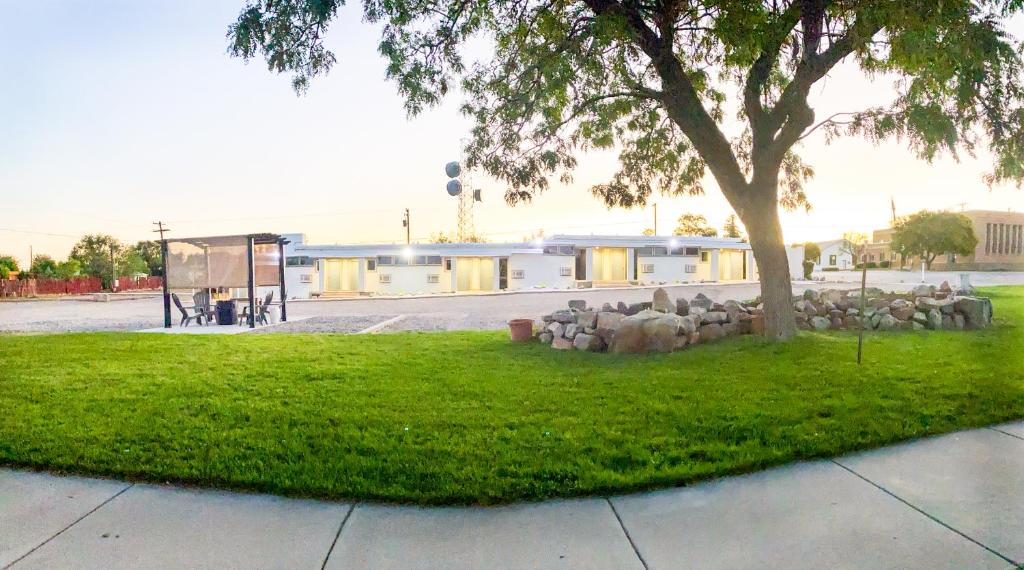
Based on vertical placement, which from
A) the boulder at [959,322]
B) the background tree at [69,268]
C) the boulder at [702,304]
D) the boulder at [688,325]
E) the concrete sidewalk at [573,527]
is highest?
the background tree at [69,268]

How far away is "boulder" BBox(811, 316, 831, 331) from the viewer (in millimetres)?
9477

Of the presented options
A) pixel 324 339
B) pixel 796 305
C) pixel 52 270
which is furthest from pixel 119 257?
pixel 796 305

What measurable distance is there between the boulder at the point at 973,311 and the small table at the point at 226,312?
16.1m

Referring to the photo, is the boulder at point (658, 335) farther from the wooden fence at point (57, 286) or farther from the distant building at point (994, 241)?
the distant building at point (994, 241)

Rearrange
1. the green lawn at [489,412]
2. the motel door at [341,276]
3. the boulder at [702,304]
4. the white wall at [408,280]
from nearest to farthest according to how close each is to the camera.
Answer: the green lawn at [489,412]
the boulder at [702,304]
the white wall at [408,280]
the motel door at [341,276]

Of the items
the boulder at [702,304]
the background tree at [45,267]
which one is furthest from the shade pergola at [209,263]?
the background tree at [45,267]

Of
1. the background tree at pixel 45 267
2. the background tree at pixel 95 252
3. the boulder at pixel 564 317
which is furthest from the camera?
the background tree at pixel 95 252

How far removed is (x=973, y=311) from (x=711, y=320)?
4907mm

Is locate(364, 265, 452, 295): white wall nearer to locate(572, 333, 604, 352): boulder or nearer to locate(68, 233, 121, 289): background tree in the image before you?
locate(572, 333, 604, 352): boulder

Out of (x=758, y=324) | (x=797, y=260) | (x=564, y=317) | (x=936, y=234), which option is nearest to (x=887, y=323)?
(x=758, y=324)

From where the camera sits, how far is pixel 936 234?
61188 millimetres

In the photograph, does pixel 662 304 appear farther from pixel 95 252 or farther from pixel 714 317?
pixel 95 252

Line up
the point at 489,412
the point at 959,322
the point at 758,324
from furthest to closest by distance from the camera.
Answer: the point at 959,322 < the point at 758,324 < the point at 489,412

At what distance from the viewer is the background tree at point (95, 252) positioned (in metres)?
67.4
